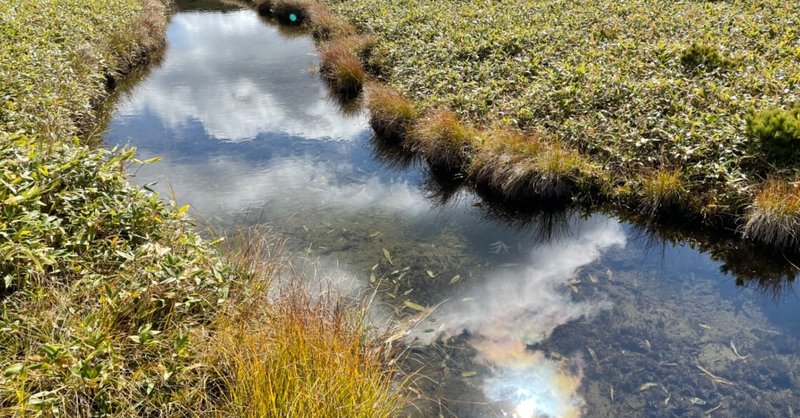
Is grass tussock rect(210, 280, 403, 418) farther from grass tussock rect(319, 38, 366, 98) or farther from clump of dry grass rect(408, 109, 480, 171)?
grass tussock rect(319, 38, 366, 98)

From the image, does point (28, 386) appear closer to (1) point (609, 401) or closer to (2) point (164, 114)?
(1) point (609, 401)

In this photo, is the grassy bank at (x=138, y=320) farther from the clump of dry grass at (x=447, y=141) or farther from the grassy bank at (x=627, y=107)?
the grassy bank at (x=627, y=107)

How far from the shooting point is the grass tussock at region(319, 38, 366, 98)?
16.6 m

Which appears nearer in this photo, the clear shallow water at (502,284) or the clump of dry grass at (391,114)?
the clear shallow water at (502,284)

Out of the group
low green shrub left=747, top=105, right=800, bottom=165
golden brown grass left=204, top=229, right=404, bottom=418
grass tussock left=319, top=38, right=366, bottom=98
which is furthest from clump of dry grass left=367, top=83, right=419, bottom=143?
golden brown grass left=204, top=229, right=404, bottom=418

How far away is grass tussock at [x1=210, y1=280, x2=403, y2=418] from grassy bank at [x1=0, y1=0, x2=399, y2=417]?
1 centimetres

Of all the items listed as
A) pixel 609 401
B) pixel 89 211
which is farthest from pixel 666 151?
pixel 89 211

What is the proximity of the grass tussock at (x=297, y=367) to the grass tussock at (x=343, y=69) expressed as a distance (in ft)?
40.2

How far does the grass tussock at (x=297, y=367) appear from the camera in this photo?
166 inches

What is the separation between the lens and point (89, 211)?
218 inches

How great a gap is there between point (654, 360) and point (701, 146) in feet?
15.2

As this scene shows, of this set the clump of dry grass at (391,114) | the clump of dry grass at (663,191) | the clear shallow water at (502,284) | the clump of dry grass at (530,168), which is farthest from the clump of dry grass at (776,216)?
the clump of dry grass at (391,114)

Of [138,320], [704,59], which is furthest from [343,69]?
[138,320]

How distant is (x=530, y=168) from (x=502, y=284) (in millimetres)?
2889
